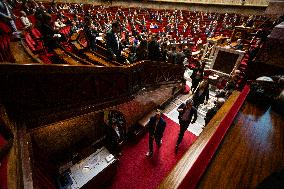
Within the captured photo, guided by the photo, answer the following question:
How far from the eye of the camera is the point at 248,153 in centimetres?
162

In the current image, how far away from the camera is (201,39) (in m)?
14.8

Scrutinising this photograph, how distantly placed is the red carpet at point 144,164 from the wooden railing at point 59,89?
2.10 m

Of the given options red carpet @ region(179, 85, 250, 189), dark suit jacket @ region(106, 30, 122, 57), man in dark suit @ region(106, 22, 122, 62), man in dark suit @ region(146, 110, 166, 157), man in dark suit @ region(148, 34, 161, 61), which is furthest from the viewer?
man in dark suit @ region(148, 34, 161, 61)

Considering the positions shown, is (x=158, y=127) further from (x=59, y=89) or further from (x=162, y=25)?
(x=162, y=25)

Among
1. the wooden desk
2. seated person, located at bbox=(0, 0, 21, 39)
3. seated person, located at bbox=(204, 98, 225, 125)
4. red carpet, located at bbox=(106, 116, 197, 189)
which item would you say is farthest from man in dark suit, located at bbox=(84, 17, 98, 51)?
seated person, located at bbox=(204, 98, 225, 125)

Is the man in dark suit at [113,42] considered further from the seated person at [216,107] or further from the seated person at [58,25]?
the seated person at [58,25]

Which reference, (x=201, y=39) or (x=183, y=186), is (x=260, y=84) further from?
(x=201, y=39)

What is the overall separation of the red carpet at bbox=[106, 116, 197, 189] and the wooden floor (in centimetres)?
303

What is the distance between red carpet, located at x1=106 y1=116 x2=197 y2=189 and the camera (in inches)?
195

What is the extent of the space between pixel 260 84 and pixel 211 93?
24.2 ft

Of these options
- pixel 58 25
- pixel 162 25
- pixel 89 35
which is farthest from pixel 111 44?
pixel 162 25

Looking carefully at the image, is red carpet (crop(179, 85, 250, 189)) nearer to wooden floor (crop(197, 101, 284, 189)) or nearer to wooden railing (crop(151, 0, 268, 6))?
wooden floor (crop(197, 101, 284, 189))

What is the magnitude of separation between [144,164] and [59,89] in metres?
3.57

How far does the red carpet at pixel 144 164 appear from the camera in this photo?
496 cm
